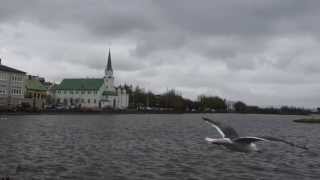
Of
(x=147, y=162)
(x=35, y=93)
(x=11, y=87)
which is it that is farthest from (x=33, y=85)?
(x=147, y=162)

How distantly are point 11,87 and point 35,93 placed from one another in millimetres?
24480

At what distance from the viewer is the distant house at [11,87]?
14838cm

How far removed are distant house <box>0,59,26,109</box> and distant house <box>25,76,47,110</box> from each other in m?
7.78

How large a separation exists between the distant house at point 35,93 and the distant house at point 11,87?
7784mm

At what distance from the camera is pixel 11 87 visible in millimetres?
152750

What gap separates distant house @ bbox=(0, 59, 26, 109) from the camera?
487 ft

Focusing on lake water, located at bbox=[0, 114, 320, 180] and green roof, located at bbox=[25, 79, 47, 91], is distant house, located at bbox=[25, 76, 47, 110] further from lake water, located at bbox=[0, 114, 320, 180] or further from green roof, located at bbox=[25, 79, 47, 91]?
lake water, located at bbox=[0, 114, 320, 180]

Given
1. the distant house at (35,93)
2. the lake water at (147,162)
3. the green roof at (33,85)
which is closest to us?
the lake water at (147,162)

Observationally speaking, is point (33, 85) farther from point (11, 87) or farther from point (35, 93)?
point (11, 87)

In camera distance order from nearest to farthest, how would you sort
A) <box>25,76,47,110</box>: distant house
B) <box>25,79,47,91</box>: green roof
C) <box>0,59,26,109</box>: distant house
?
1. <box>0,59,26,109</box>: distant house
2. <box>25,76,47,110</box>: distant house
3. <box>25,79,47,91</box>: green roof

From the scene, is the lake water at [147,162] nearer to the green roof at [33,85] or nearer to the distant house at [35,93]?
the distant house at [35,93]

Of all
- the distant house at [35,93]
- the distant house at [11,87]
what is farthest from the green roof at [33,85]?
the distant house at [11,87]

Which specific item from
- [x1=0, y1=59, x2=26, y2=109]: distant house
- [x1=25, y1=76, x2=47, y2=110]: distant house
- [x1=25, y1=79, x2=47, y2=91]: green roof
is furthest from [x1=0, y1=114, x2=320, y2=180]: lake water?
[x1=25, y1=79, x2=47, y2=91]: green roof

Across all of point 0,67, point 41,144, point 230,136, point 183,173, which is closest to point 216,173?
point 183,173
